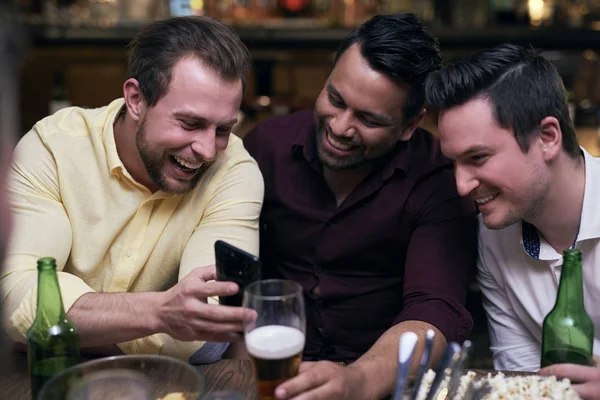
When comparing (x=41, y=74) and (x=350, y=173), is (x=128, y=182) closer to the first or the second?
(x=350, y=173)

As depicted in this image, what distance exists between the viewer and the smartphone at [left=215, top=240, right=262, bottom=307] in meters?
1.25

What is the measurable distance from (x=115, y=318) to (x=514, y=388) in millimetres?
787

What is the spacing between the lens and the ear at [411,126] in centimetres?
189

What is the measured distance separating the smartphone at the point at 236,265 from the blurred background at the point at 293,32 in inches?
118

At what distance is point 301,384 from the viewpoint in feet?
3.70

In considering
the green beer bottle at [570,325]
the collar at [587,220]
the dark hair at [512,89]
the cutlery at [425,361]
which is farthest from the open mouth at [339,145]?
the cutlery at [425,361]

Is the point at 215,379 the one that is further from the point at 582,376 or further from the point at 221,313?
the point at 582,376

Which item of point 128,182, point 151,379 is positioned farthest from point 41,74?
point 151,379

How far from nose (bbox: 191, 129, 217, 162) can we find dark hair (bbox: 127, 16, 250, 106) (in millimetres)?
134

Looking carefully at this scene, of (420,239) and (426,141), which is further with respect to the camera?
(426,141)

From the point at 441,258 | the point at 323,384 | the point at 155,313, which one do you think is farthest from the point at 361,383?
the point at 441,258

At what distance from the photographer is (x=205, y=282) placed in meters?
1.37

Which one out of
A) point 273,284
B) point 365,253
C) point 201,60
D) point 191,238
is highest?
point 201,60

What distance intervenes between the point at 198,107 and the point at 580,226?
0.91 m
